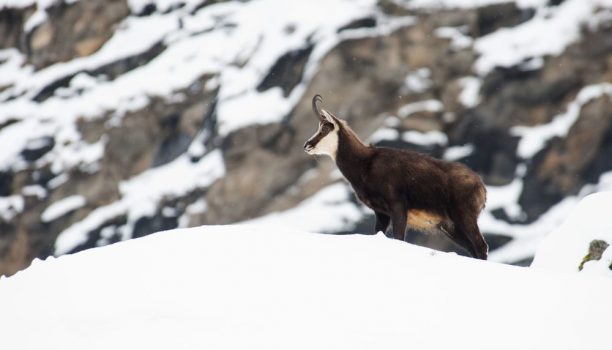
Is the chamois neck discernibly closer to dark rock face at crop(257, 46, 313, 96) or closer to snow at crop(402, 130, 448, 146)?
snow at crop(402, 130, 448, 146)

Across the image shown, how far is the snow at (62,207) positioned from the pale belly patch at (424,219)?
3345 cm

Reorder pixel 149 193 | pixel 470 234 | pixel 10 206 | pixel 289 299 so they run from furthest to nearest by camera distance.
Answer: pixel 10 206 < pixel 149 193 < pixel 470 234 < pixel 289 299

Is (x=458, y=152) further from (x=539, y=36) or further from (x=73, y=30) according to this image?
(x=73, y=30)

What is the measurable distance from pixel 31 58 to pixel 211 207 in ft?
58.8

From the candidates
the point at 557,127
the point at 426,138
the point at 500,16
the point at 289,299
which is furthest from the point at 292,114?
the point at 289,299

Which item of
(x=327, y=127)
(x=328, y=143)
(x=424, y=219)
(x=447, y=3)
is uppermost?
(x=327, y=127)

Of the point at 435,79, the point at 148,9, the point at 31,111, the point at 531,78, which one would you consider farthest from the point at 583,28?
the point at 31,111

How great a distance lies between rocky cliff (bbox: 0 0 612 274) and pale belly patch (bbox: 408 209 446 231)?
23042 mm

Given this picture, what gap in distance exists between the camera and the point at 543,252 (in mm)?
9500

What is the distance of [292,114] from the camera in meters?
39.1

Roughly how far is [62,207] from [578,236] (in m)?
35.3

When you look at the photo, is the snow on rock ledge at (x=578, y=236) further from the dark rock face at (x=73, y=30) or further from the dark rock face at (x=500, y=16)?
the dark rock face at (x=73, y=30)

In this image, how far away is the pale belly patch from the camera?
31.4 ft

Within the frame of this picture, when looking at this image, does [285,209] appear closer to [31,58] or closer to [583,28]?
[583,28]
